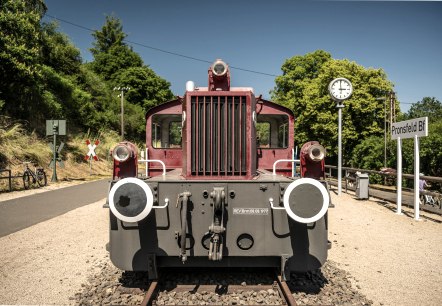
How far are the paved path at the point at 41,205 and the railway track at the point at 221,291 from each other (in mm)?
4641

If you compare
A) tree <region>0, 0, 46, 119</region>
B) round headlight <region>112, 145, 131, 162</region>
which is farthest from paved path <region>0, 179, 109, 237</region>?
tree <region>0, 0, 46, 119</region>

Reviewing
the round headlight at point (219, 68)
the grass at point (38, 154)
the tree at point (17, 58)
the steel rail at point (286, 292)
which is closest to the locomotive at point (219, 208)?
the steel rail at point (286, 292)

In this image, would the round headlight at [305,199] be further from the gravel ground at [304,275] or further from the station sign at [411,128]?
the station sign at [411,128]

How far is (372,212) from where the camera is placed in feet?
31.0

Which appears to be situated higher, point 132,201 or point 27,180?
point 132,201

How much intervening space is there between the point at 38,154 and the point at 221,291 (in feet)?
51.0

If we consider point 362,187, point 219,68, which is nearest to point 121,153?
point 219,68

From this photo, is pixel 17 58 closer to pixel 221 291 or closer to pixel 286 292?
pixel 221 291

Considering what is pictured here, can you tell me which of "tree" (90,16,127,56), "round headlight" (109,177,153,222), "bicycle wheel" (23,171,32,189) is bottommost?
"bicycle wheel" (23,171,32,189)

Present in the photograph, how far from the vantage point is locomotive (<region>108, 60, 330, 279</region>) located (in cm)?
330

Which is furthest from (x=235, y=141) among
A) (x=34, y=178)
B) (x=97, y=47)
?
(x=97, y=47)

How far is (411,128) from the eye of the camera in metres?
8.61

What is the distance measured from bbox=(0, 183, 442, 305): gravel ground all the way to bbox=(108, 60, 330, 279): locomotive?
0.56 meters

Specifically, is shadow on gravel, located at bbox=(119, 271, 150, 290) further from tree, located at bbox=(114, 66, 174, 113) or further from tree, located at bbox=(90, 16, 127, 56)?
tree, located at bbox=(90, 16, 127, 56)
